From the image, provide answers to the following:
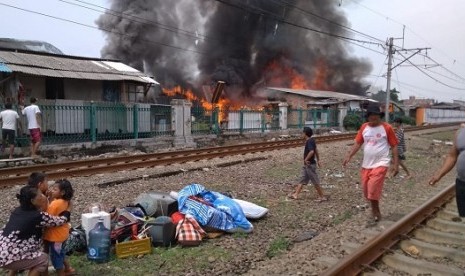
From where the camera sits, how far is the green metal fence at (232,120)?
70.7 feet

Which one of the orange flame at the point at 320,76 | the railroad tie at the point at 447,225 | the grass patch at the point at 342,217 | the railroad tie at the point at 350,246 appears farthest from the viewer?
the orange flame at the point at 320,76

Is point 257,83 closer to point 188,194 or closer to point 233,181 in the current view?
point 233,181

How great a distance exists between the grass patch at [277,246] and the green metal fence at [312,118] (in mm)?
23759

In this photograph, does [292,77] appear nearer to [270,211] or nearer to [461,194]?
[270,211]

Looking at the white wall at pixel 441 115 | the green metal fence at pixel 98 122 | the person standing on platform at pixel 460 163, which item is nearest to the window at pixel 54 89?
the green metal fence at pixel 98 122

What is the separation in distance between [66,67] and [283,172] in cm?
1066

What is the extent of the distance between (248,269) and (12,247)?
2501mm

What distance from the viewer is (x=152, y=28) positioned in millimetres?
43031

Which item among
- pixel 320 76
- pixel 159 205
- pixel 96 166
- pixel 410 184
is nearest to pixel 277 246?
pixel 159 205

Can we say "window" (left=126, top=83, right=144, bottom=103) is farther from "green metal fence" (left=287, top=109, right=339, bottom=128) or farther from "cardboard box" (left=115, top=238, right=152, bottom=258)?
"cardboard box" (left=115, top=238, right=152, bottom=258)

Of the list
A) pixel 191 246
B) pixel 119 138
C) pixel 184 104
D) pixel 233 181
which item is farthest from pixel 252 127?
pixel 191 246

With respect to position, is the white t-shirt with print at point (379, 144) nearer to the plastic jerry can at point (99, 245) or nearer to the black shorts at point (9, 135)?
the plastic jerry can at point (99, 245)

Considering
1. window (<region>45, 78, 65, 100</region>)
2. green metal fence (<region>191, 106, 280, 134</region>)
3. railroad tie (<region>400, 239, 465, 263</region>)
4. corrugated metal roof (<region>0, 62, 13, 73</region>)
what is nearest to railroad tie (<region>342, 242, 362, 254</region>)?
railroad tie (<region>400, 239, 465, 263</region>)

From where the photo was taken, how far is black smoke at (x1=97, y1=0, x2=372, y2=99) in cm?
4197
